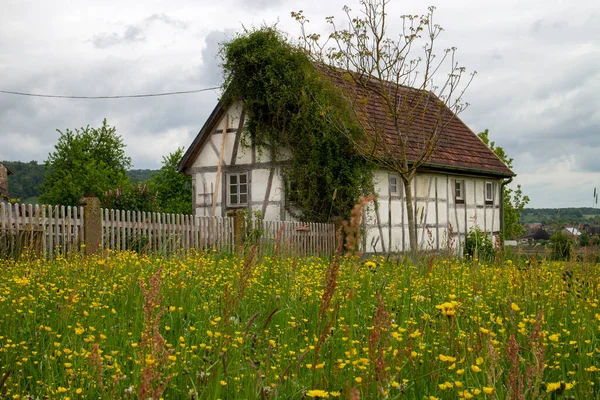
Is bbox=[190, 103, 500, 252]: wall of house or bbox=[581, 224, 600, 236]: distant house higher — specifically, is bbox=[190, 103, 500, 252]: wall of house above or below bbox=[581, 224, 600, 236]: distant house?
above

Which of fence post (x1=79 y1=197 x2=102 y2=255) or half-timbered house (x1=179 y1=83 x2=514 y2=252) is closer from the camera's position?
fence post (x1=79 y1=197 x2=102 y2=255)

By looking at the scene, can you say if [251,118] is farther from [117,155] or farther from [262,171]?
[117,155]

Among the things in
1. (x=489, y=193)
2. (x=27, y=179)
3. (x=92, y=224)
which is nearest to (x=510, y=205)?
Answer: (x=489, y=193)

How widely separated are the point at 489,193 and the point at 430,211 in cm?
426

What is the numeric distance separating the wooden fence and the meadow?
12.5 feet

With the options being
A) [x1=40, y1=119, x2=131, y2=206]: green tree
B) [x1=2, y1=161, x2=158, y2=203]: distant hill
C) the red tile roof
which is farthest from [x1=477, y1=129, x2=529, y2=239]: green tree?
[x1=2, y1=161, x2=158, y2=203]: distant hill

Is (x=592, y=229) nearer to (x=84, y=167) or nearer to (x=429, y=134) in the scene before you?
(x=429, y=134)

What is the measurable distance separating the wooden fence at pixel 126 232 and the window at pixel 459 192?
21.1 feet

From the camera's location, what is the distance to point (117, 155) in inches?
1805

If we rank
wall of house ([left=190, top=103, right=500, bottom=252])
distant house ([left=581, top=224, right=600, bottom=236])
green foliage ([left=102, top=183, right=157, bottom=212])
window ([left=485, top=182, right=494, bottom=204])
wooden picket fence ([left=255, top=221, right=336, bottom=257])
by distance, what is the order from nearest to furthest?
distant house ([left=581, top=224, right=600, bottom=236]) → wooden picket fence ([left=255, top=221, right=336, bottom=257]) → wall of house ([left=190, top=103, right=500, bottom=252]) → green foliage ([left=102, top=183, right=157, bottom=212]) → window ([left=485, top=182, right=494, bottom=204])

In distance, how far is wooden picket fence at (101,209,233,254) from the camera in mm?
12375

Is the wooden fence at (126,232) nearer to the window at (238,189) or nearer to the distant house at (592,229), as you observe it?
the window at (238,189)

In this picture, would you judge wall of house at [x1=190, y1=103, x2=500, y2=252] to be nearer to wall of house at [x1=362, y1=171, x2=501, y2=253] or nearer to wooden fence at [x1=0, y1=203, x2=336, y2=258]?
wall of house at [x1=362, y1=171, x2=501, y2=253]

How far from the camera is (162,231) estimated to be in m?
13.6
